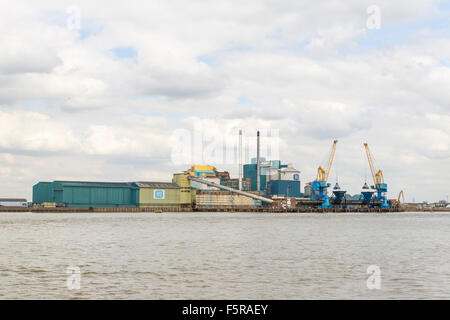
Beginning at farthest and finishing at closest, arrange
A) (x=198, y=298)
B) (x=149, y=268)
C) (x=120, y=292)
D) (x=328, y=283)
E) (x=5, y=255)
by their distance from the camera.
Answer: (x=5, y=255) < (x=149, y=268) < (x=328, y=283) < (x=120, y=292) < (x=198, y=298)

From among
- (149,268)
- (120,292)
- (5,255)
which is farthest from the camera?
(5,255)

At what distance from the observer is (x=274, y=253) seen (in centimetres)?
4125

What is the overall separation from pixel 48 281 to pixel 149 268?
21.8 feet
